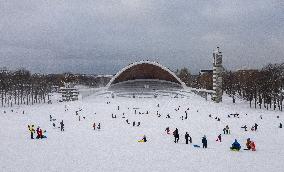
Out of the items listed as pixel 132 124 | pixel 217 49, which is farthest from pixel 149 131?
pixel 217 49

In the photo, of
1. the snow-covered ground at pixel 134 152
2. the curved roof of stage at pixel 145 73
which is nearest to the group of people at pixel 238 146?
the snow-covered ground at pixel 134 152

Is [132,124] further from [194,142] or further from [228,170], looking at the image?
[228,170]

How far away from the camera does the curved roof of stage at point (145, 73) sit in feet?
262

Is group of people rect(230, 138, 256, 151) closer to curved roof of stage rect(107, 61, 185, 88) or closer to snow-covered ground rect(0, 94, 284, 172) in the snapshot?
snow-covered ground rect(0, 94, 284, 172)

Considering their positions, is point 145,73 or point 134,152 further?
point 145,73

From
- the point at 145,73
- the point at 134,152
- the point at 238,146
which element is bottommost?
the point at 134,152

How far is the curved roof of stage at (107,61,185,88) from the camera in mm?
79944

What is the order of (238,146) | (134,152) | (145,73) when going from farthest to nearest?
(145,73) → (238,146) → (134,152)

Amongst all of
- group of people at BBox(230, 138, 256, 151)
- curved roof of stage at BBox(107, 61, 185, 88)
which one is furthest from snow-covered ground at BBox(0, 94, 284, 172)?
curved roof of stage at BBox(107, 61, 185, 88)

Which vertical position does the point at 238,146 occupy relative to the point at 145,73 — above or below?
below

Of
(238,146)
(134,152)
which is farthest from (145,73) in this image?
(134,152)

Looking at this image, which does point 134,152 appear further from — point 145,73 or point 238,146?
point 145,73

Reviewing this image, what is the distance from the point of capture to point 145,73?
8600cm

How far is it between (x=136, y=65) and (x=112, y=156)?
210 ft
